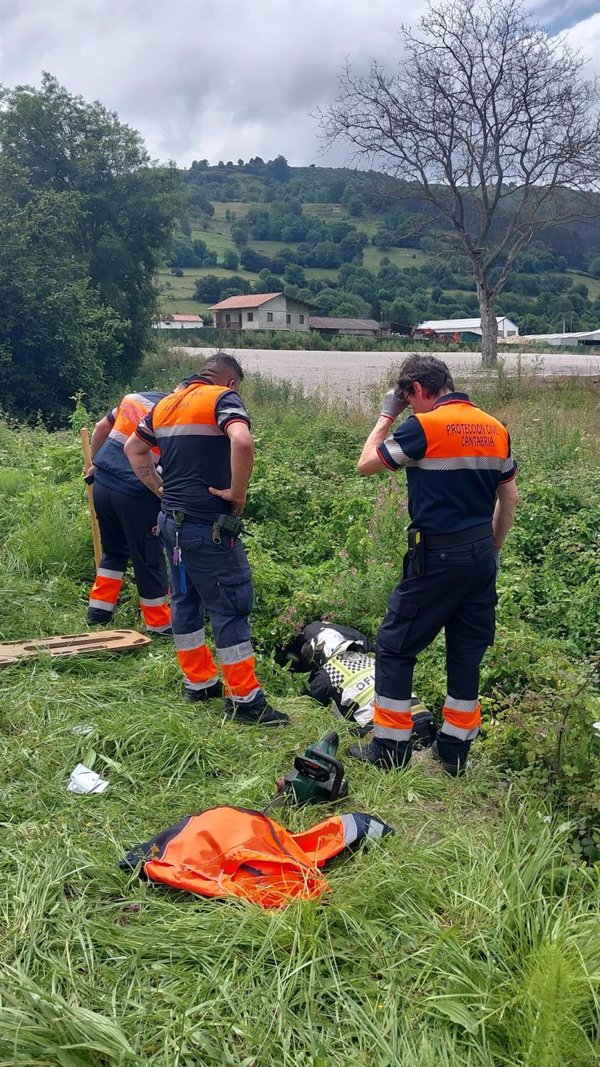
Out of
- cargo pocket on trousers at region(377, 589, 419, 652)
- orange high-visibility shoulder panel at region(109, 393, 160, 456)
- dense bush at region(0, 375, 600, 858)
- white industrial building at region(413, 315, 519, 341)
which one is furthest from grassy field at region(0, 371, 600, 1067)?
white industrial building at region(413, 315, 519, 341)

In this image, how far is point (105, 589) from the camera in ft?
17.0

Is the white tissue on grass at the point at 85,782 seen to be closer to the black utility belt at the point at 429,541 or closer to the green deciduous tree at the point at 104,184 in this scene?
the black utility belt at the point at 429,541

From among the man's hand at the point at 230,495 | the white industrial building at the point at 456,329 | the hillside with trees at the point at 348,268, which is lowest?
the man's hand at the point at 230,495

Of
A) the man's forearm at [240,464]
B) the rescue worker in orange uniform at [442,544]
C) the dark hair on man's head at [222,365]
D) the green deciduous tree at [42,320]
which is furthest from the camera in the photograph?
the green deciduous tree at [42,320]

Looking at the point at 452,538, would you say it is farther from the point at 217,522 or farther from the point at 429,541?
the point at 217,522

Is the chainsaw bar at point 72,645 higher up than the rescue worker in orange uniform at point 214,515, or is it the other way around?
the rescue worker in orange uniform at point 214,515

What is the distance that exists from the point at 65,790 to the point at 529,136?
19241mm

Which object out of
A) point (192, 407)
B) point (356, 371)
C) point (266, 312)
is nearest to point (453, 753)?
point (192, 407)

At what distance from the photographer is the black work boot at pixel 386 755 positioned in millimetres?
3393

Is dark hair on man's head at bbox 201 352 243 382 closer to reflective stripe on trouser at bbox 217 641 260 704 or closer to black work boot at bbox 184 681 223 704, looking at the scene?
reflective stripe on trouser at bbox 217 641 260 704

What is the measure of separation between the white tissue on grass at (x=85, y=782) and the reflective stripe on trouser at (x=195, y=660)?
914 millimetres

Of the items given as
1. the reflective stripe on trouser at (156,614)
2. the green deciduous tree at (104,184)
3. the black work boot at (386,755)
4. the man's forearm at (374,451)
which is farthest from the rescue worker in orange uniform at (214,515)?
the green deciduous tree at (104,184)

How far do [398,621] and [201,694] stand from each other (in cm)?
130

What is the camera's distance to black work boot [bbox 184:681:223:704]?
4.02 m
